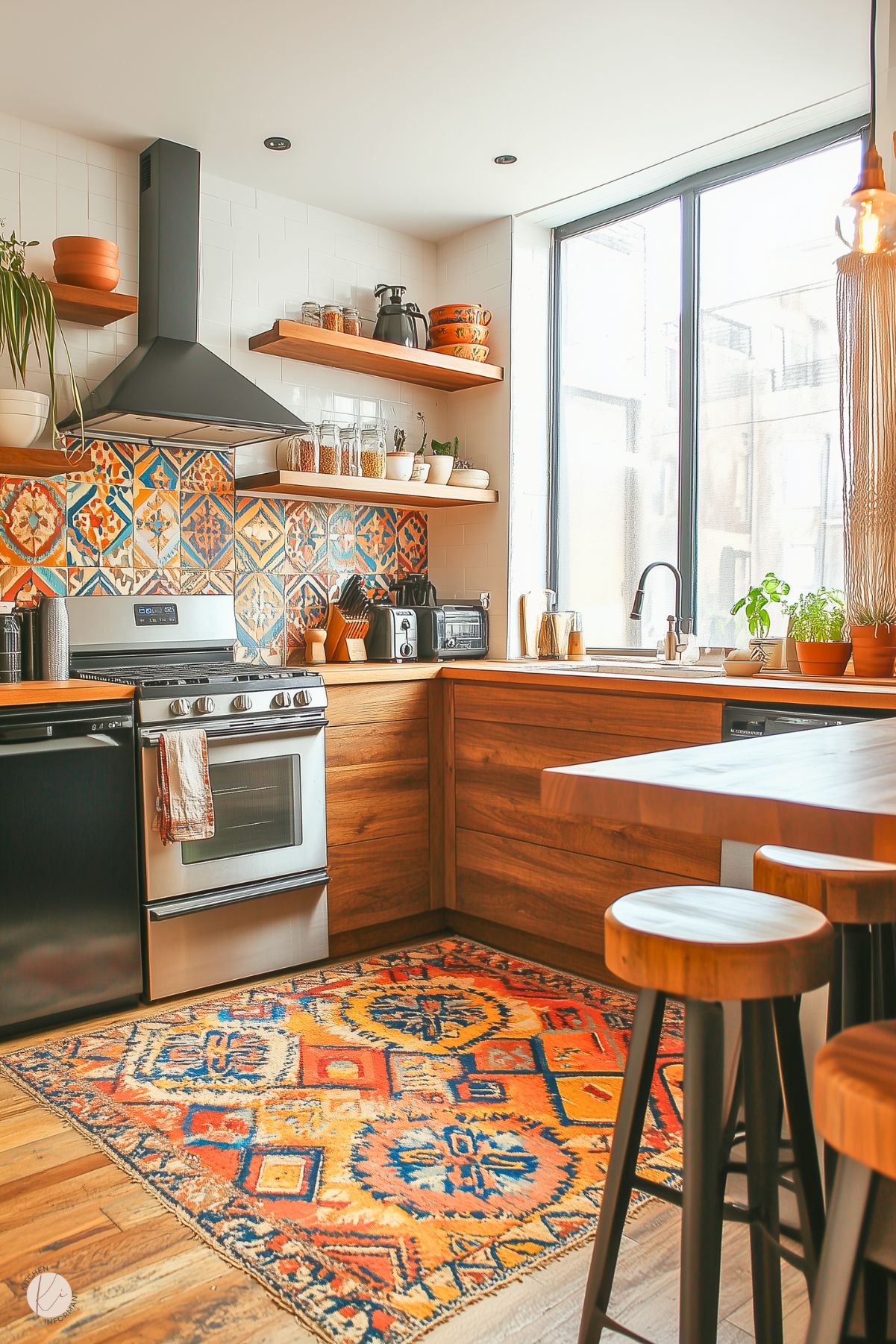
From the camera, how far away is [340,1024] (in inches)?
112

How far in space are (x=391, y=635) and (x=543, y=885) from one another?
1.15 m

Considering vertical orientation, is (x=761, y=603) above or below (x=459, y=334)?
below

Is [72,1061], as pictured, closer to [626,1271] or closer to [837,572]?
[626,1271]

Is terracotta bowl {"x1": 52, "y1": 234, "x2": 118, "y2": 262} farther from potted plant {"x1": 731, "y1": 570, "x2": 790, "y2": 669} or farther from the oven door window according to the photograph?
potted plant {"x1": 731, "y1": 570, "x2": 790, "y2": 669}

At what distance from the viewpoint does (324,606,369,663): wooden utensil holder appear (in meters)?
3.98

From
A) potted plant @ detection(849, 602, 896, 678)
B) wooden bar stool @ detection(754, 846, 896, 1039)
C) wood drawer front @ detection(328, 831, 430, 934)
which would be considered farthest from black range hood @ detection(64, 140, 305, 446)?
wooden bar stool @ detection(754, 846, 896, 1039)

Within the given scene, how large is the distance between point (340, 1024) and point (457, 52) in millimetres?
2790

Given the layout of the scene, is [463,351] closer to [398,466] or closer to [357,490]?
[398,466]

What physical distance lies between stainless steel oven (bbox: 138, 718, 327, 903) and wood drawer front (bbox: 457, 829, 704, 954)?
56 cm

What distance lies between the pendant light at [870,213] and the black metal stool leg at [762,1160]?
1.40m

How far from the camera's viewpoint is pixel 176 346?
3.48m

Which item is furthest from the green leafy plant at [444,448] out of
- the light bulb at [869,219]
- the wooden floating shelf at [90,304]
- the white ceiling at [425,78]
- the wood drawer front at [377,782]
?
the light bulb at [869,219]

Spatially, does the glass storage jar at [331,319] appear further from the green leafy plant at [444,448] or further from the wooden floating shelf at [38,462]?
the wooden floating shelf at [38,462]

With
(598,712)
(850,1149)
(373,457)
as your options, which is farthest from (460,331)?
(850,1149)
